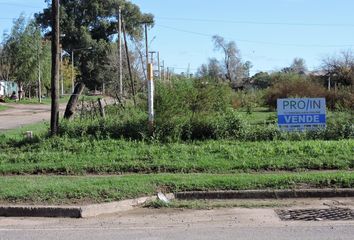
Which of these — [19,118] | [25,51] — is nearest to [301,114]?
[19,118]

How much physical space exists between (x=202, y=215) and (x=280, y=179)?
2.79 m

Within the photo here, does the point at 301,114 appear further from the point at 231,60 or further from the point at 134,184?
the point at 231,60

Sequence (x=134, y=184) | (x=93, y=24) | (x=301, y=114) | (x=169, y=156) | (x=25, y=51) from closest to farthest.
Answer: (x=134, y=184), (x=169, y=156), (x=301, y=114), (x=25, y=51), (x=93, y=24)

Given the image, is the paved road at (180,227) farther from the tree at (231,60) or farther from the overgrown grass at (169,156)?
the tree at (231,60)

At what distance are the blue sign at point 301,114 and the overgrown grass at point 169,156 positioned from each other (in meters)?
1.68

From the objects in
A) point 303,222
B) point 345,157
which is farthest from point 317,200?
point 345,157

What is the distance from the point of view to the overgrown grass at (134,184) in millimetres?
10305

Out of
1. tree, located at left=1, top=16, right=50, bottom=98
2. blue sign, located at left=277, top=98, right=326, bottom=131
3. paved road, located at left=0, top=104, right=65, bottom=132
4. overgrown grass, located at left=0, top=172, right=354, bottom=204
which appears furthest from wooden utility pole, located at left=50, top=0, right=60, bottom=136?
tree, located at left=1, top=16, right=50, bottom=98

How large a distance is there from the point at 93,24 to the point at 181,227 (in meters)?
82.8

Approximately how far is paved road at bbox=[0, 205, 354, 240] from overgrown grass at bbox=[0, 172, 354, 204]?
3.14 feet

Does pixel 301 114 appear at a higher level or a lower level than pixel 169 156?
higher

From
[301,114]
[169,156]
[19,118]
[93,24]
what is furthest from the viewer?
[93,24]

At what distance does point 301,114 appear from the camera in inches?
685

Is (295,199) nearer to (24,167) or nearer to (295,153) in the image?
(295,153)
